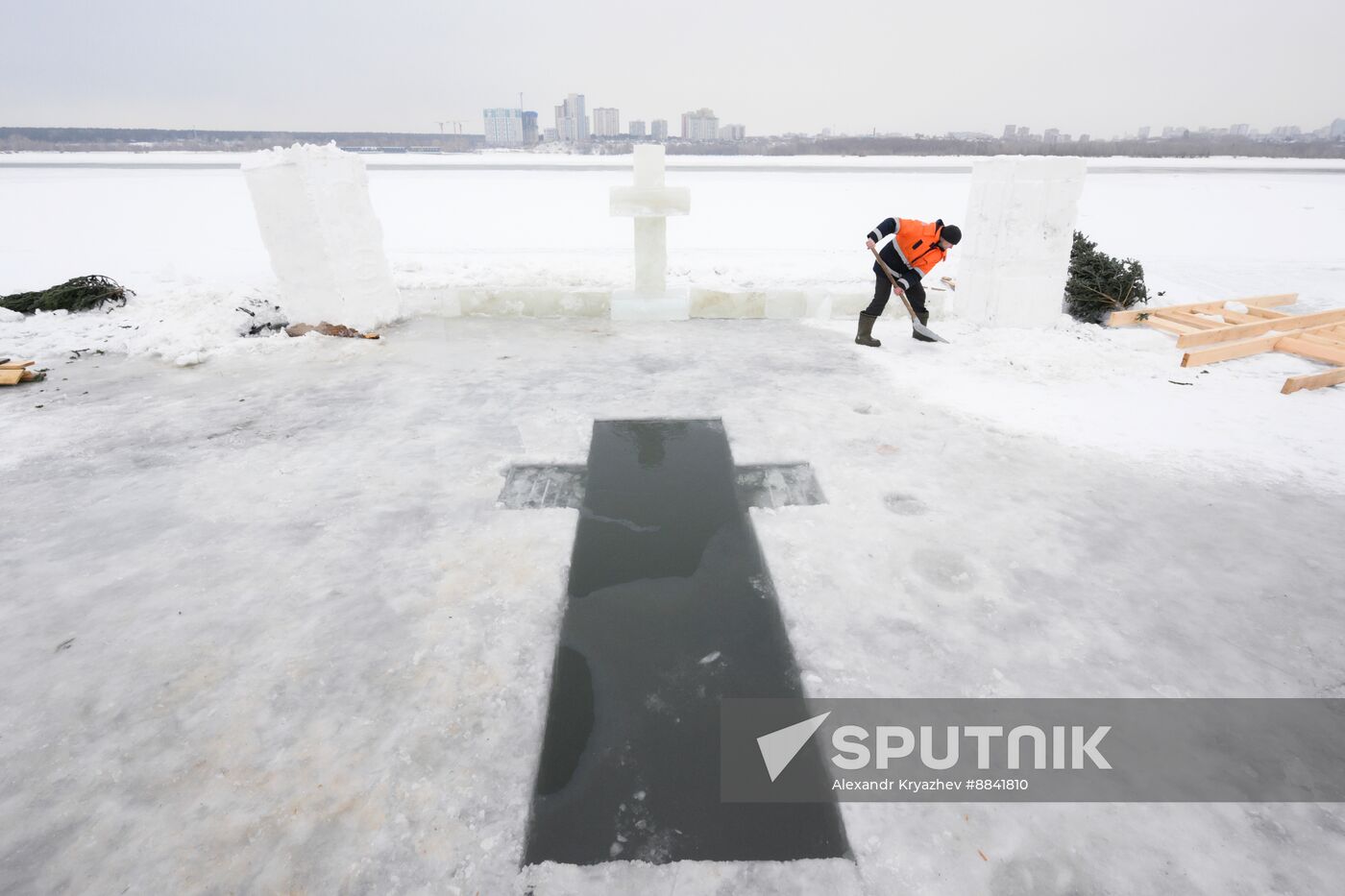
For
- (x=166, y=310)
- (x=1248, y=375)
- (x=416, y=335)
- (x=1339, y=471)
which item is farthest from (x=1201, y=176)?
(x=166, y=310)

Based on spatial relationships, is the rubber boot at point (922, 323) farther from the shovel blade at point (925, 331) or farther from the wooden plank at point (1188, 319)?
the wooden plank at point (1188, 319)

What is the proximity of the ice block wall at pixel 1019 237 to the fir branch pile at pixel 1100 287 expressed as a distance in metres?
0.87

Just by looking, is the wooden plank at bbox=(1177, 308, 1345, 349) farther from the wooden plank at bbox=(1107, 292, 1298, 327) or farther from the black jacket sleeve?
the black jacket sleeve

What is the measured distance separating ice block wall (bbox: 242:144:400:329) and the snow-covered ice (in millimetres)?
486

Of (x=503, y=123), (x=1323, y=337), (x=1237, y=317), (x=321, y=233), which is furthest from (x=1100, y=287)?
(x=503, y=123)

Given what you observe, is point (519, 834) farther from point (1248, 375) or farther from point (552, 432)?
point (1248, 375)

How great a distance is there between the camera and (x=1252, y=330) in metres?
6.69

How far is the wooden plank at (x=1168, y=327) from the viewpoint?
22.5ft

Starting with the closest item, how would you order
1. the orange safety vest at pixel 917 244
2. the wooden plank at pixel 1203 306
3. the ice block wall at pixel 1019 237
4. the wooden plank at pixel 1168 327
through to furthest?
1. the orange safety vest at pixel 917 244
2. the ice block wall at pixel 1019 237
3. the wooden plank at pixel 1168 327
4. the wooden plank at pixel 1203 306

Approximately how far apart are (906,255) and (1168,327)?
3.22m

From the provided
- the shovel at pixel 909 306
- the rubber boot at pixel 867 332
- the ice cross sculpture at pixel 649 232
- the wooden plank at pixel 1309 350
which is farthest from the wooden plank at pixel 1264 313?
the ice cross sculpture at pixel 649 232

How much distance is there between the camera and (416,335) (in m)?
6.71

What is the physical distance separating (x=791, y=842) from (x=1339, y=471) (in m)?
4.32

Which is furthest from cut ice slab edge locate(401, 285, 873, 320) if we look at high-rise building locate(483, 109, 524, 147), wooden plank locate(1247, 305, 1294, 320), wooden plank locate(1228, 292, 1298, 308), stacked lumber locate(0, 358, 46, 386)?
high-rise building locate(483, 109, 524, 147)
